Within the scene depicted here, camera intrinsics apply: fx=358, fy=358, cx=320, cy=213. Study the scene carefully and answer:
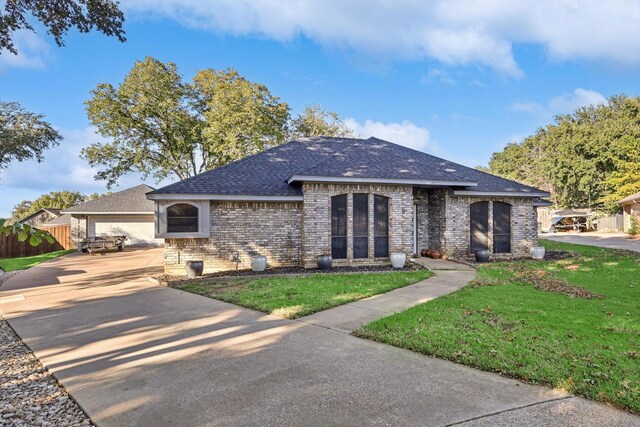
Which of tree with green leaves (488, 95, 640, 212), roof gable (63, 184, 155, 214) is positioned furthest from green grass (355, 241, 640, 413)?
tree with green leaves (488, 95, 640, 212)

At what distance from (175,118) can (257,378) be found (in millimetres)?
27010

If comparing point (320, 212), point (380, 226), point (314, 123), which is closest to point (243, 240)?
point (320, 212)

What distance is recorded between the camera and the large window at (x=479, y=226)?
50.1 feet

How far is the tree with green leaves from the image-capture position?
3634 centimetres

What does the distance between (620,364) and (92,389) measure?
595 centimetres

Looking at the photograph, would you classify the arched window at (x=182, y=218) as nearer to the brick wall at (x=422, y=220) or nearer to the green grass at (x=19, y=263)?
the green grass at (x=19, y=263)

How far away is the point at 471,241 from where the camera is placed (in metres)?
15.2

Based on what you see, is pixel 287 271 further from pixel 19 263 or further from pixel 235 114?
pixel 235 114

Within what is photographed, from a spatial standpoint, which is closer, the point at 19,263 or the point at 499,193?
the point at 499,193

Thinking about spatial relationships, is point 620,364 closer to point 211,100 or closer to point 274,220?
point 274,220

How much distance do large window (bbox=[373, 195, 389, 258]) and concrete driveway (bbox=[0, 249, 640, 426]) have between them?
7505 mm

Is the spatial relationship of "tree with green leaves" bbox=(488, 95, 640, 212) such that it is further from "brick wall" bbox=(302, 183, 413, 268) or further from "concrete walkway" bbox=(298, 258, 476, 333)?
"concrete walkway" bbox=(298, 258, 476, 333)

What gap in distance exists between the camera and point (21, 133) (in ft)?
79.6

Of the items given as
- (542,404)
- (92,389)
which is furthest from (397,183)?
(92,389)
